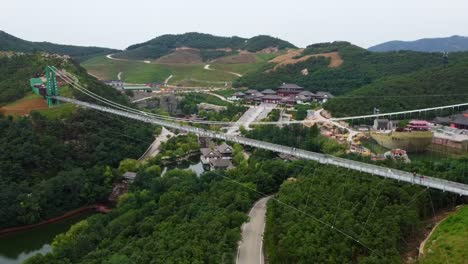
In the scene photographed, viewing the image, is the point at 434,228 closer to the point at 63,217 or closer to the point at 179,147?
the point at 63,217

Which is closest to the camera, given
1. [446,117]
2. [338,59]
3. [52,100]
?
[446,117]

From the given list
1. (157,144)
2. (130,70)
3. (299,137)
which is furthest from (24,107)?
(130,70)

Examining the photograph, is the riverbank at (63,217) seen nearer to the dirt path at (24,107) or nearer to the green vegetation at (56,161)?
the green vegetation at (56,161)

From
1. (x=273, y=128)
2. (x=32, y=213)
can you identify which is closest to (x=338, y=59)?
(x=273, y=128)

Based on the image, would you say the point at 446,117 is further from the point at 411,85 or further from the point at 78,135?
the point at 78,135

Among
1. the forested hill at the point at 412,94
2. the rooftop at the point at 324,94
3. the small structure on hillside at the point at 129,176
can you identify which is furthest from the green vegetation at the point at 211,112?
the small structure on hillside at the point at 129,176

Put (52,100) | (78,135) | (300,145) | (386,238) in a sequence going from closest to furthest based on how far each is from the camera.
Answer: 1. (386,238)
2. (300,145)
3. (78,135)
4. (52,100)

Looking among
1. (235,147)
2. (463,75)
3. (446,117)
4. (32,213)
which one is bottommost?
(32,213)
